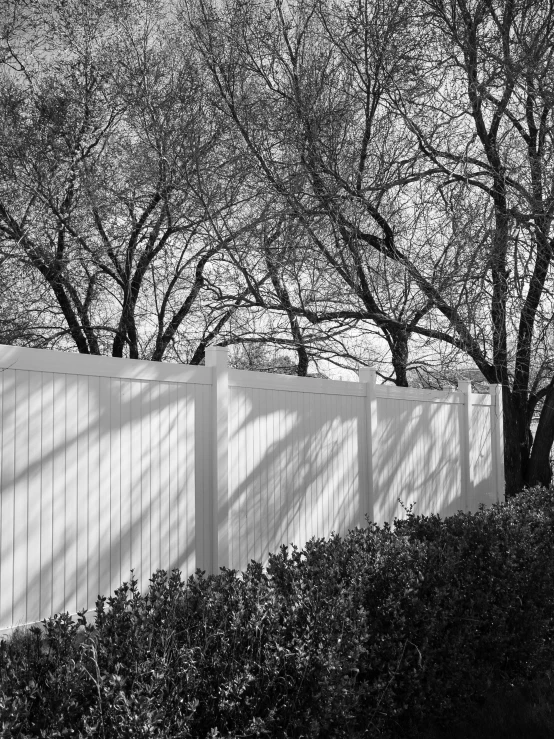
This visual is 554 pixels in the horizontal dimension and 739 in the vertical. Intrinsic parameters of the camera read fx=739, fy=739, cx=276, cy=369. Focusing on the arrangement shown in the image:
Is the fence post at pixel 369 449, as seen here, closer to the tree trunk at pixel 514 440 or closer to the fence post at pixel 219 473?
the fence post at pixel 219 473

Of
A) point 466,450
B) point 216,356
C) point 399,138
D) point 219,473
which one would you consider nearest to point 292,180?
point 399,138

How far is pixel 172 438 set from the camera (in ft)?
17.1

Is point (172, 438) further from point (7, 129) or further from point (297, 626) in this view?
point (7, 129)

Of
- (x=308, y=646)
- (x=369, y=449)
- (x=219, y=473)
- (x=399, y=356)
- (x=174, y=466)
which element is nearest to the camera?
(x=308, y=646)

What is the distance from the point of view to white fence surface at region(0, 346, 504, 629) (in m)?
4.32

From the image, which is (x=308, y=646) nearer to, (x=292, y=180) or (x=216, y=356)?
(x=216, y=356)

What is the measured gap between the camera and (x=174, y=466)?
205 inches

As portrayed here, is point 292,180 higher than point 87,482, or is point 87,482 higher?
point 292,180

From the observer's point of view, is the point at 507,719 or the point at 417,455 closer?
the point at 507,719

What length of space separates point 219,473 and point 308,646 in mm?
3060

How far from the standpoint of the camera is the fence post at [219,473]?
17.7 feet

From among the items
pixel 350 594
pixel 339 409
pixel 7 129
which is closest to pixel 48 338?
pixel 7 129

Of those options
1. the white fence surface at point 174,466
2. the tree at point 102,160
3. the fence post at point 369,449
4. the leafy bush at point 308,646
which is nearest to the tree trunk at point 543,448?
the white fence surface at point 174,466

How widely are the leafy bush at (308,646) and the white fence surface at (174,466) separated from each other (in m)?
1.64
